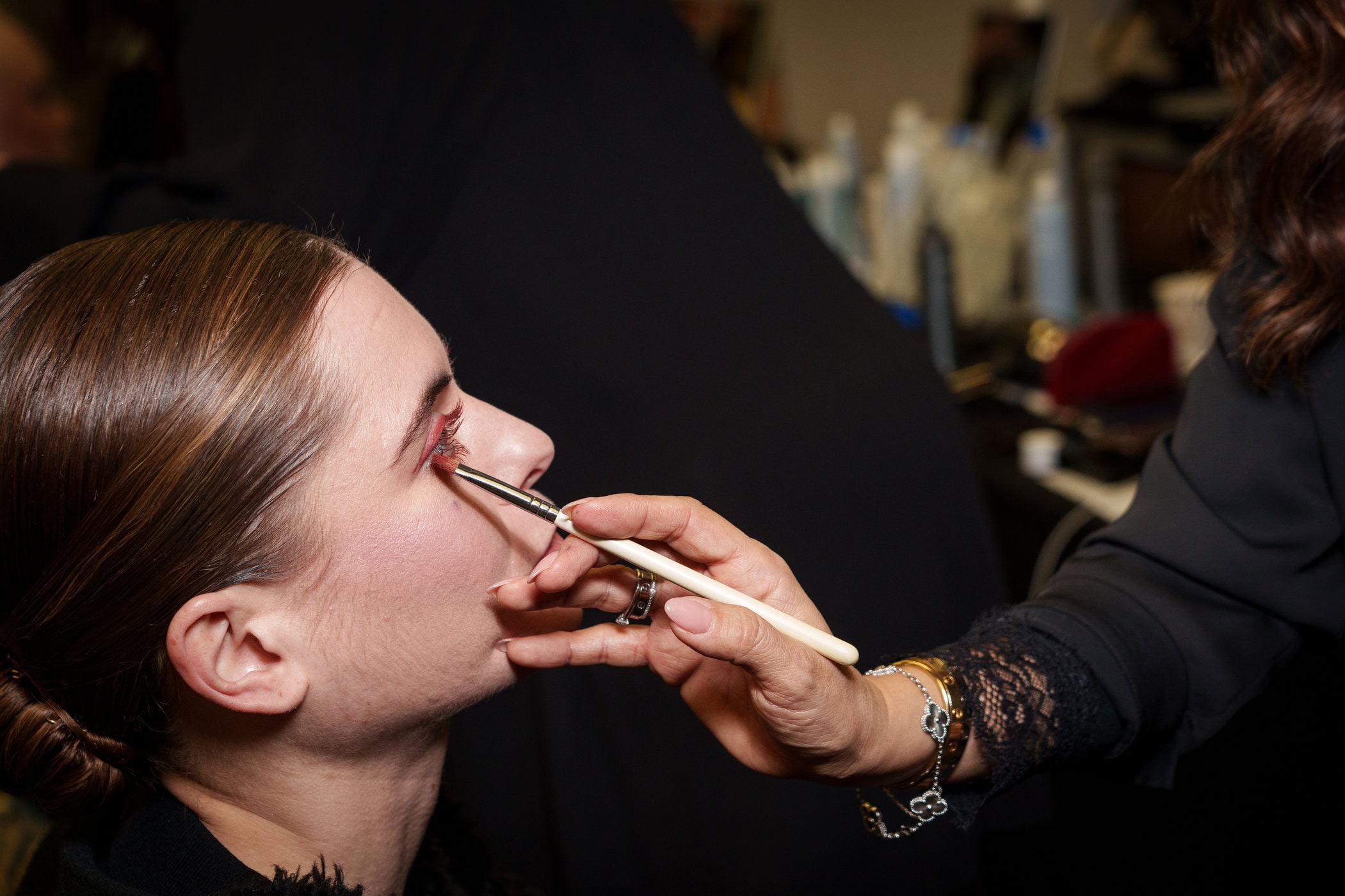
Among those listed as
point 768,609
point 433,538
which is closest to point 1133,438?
point 768,609

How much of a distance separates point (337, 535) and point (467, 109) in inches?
22.0

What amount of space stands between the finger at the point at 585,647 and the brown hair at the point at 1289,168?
21.1 inches

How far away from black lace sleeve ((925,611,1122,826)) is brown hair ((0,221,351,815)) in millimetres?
517

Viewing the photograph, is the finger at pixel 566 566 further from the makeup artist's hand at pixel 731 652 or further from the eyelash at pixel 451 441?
the eyelash at pixel 451 441

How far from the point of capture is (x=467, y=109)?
3.34 ft

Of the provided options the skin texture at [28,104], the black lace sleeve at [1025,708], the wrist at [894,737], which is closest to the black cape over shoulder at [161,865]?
the wrist at [894,737]

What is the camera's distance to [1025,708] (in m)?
0.76

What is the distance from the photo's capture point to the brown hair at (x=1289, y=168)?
0.74 meters

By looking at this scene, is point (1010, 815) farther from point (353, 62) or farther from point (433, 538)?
point (353, 62)

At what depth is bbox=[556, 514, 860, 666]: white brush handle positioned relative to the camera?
610 millimetres

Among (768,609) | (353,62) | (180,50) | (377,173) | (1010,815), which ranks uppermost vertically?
(180,50)

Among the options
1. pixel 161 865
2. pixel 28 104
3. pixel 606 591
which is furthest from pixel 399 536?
pixel 28 104

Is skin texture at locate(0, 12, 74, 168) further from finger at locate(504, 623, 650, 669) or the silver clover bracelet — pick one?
the silver clover bracelet

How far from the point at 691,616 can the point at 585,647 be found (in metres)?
0.18
